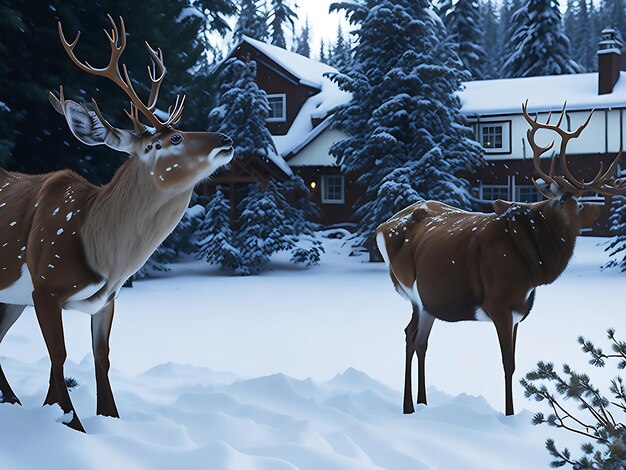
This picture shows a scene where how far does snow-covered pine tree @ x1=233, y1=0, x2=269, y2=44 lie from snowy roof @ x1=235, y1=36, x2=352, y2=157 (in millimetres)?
14134

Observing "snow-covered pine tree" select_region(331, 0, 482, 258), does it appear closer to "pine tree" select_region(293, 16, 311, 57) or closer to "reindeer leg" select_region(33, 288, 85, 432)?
"reindeer leg" select_region(33, 288, 85, 432)

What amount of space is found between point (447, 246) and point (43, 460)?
3012mm

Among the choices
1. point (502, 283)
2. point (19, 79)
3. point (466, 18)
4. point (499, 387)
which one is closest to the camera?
point (502, 283)

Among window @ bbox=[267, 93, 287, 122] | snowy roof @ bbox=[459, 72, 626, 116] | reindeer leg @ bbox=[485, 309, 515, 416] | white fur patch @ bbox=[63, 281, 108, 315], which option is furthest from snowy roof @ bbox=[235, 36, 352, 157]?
white fur patch @ bbox=[63, 281, 108, 315]

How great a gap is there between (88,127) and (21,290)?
1009 millimetres

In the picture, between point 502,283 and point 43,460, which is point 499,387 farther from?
point 43,460

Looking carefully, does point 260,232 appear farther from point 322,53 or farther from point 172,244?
point 322,53

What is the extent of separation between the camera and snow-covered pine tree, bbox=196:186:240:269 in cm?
1645

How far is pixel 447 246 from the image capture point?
498 cm

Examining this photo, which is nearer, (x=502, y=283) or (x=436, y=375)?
(x=502, y=283)

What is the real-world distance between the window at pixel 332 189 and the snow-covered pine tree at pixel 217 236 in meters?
9.41

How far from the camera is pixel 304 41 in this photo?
97562 mm

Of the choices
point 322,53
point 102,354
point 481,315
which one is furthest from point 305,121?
point 322,53

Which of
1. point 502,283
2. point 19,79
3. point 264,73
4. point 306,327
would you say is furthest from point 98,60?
point 264,73
